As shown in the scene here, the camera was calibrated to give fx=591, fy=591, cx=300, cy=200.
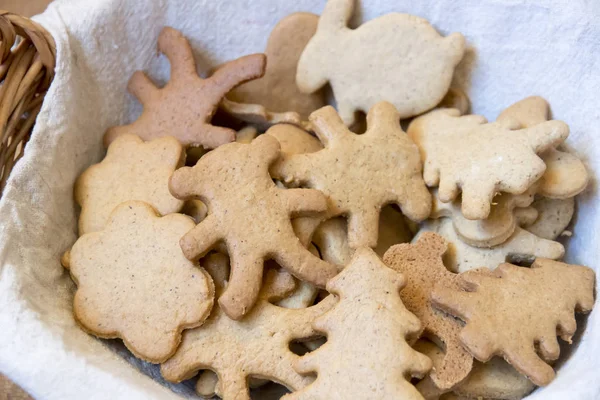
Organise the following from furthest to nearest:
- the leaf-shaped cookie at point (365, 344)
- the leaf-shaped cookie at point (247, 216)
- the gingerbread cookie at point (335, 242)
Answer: the gingerbread cookie at point (335, 242) < the leaf-shaped cookie at point (247, 216) < the leaf-shaped cookie at point (365, 344)

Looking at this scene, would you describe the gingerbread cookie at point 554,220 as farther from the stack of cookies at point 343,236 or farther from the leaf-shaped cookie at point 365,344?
the leaf-shaped cookie at point 365,344

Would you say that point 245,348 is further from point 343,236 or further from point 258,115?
point 258,115

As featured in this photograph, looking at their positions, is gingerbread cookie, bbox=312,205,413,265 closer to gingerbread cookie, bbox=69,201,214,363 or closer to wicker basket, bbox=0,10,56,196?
gingerbread cookie, bbox=69,201,214,363

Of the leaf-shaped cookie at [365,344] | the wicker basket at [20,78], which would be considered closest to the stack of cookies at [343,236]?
the leaf-shaped cookie at [365,344]

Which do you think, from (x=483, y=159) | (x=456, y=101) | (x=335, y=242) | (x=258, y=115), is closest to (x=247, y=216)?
(x=335, y=242)

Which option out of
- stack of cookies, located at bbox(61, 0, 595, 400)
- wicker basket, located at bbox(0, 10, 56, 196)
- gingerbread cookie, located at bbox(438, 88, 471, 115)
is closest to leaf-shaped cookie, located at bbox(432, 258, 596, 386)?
stack of cookies, located at bbox(61, 0, 595, 400)

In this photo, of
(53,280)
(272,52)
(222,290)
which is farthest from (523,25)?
(53,280)
